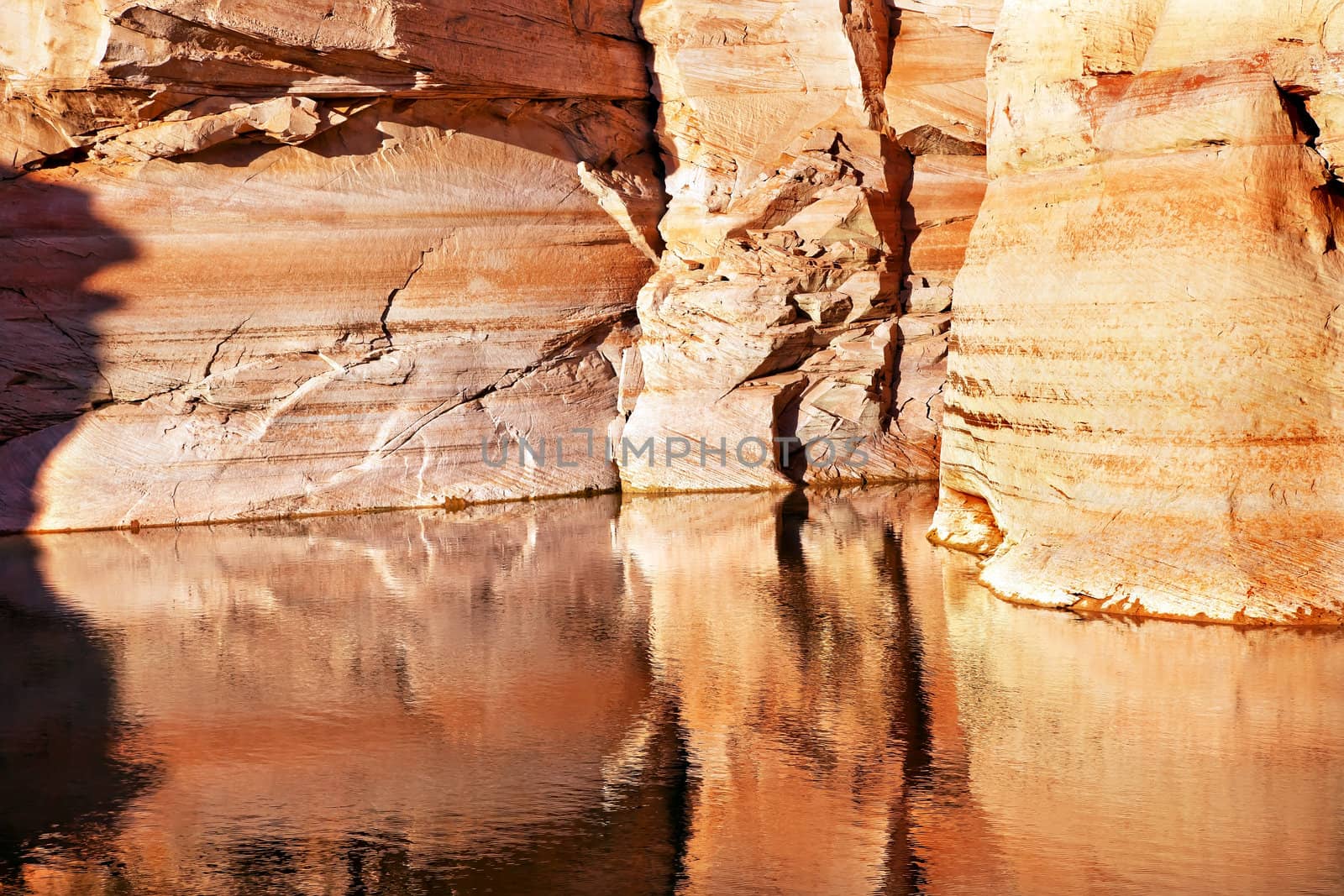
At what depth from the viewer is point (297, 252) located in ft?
36.7

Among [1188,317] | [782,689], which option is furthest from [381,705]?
[1188,317]

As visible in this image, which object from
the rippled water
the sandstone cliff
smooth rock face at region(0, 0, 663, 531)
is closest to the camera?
the rippled water

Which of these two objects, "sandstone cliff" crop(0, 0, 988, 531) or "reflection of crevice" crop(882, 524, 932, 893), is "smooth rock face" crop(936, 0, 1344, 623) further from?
"sandstone cliff" crop(0, 0, 988, 531)

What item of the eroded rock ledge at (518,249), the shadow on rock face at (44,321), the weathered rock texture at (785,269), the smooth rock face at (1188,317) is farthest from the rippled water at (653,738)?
the weathered rock texture at (785,269)

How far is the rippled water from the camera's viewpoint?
3918 mm

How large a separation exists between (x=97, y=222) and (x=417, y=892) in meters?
8.36

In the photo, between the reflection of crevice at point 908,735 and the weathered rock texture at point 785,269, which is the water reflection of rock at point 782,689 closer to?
the reflection of crevice at point 908,735

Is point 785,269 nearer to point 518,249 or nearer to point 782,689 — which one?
point 518,249

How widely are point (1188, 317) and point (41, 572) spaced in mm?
6704

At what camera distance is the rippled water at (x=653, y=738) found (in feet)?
12.9

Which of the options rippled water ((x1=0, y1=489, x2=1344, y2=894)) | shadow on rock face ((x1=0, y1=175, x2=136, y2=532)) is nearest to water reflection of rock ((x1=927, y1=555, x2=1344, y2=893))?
rippled water ((x1=0, y1=489, x2=1344, y2=894))

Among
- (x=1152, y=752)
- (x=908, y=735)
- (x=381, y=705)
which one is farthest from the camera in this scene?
(x=381, y=705)

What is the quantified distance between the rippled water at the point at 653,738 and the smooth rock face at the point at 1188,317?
0.38m

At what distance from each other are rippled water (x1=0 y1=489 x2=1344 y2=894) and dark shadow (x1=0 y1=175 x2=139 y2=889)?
29mm
